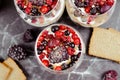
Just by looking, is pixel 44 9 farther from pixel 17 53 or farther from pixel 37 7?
pixel 17 53

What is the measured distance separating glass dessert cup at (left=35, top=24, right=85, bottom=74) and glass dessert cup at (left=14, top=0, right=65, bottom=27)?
0.03 meters

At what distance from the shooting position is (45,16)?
155 cm

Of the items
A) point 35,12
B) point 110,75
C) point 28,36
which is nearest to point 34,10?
point 35,12

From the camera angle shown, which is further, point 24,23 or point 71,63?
point 24,23

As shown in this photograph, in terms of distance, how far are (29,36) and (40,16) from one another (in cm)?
10

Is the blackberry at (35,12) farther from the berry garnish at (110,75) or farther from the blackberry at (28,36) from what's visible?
the berry garnish at (110,75)

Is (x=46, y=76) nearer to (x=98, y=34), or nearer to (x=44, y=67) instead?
(x=44, y=67)

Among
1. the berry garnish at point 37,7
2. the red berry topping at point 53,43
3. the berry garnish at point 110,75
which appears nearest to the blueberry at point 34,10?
the berry garnish at point 37,7

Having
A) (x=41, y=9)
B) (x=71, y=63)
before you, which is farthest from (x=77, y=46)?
(x=41, y=9)

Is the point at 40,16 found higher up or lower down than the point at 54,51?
higher up

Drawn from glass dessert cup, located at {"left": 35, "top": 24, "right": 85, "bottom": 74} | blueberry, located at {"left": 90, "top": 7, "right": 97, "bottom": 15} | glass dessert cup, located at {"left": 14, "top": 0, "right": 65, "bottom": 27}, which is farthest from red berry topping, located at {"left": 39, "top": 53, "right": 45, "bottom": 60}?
blueberry, located at {"left": 90, "top": 7, "right": 97, "bottom": 15}

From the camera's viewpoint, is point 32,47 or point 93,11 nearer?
point 93,11

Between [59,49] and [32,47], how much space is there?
0.12 metres

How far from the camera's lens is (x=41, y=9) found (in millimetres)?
1542
